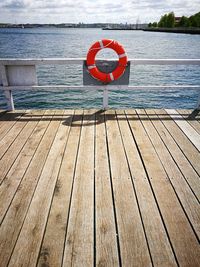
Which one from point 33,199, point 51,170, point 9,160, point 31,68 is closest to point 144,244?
point 33,199

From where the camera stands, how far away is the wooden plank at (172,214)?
128 cm

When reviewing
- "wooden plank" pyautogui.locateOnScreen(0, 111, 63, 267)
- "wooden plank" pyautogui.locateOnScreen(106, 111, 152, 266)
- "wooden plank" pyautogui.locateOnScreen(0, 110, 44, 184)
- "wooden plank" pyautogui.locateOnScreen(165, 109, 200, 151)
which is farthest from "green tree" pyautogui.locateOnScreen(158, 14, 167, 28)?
"wooden plank" pyautogui.locateOnScreen(0, 111, 63, 267)

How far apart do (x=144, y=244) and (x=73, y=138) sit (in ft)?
4.88

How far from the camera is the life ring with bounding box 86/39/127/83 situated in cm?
309

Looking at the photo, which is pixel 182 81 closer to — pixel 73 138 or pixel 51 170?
pixel 73 138

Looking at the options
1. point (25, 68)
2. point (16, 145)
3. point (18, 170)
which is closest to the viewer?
point (18, 170)

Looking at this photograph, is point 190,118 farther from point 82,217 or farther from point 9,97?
point 9,97

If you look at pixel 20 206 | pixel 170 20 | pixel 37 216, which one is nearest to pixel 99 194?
pixel 37 216

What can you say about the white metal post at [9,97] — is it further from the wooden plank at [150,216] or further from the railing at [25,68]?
the wooden plank at [150,216]

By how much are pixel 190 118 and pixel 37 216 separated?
2550 millimetres

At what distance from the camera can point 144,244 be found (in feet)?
4.36

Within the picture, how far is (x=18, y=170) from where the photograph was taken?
1.97m

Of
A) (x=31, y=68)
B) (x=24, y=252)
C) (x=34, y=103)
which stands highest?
(x=31, y=68)

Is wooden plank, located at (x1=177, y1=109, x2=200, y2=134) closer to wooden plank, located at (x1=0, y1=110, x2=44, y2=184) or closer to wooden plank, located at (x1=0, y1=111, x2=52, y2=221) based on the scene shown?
wooden plank, located at (x1=0, y1=111, x2=52, y2=221)
